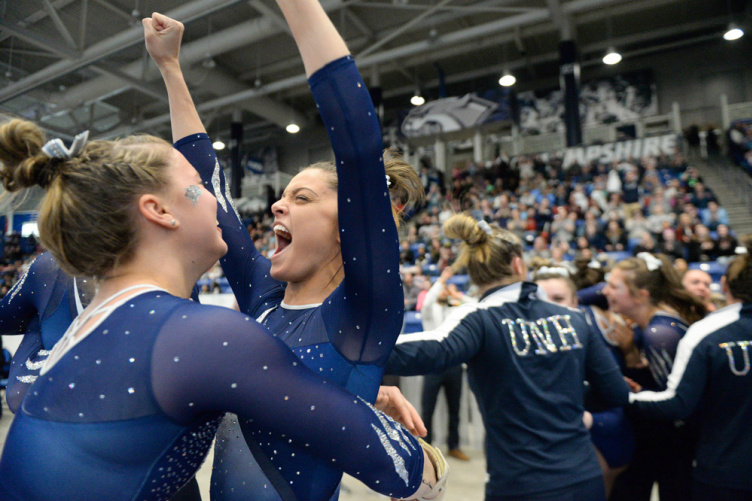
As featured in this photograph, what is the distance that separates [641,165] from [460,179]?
4.52 meters

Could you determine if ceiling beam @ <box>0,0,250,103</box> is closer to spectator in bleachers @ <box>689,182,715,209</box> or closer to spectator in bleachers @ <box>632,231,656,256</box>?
spectator in bleachers @ <box>632,231,656,256</box>

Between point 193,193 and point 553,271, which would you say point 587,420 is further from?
point 193,193

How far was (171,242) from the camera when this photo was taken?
800 mm

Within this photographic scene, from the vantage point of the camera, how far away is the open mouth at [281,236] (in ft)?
3.88

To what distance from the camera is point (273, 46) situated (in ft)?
41.4

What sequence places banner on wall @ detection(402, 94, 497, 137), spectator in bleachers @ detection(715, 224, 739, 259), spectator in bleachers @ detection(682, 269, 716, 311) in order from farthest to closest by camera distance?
banner on wall @ detection(402, 94, 497, 137) < spectator in bleachers @ detection(715, 224, 739, 259) < spectator in bleachers @ detection(682, 269, 716, 311)

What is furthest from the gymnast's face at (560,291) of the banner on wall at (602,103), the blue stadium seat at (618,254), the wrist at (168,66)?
the banner on wall at (602,103)

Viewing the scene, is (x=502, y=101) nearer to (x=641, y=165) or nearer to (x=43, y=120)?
(x=641, y=165)

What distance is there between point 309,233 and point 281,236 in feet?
0.51

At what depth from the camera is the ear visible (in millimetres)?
774

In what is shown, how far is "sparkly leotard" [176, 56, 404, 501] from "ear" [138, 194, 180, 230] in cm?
27

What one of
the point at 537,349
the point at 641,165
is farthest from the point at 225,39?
the point at 537,349

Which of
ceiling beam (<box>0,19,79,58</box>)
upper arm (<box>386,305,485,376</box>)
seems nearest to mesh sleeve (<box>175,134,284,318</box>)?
upper arm (<box>386,305,485,376</box>)

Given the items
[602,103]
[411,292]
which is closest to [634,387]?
[411,292]
